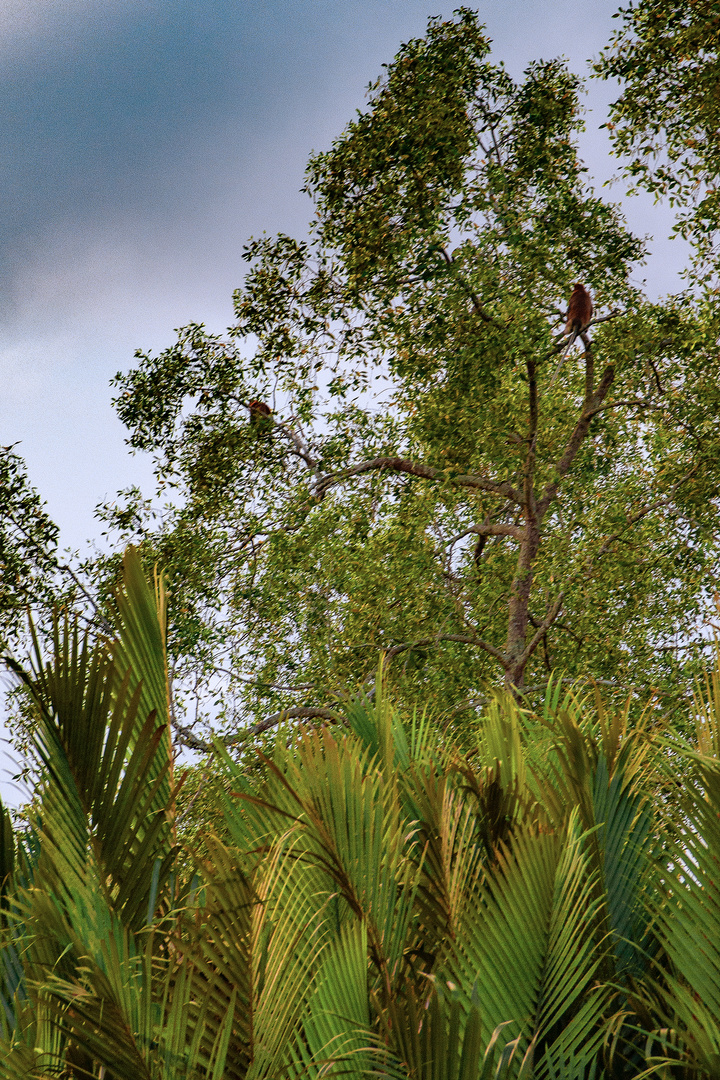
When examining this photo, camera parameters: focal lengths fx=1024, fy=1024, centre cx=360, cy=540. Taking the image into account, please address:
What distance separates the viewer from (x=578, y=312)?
8289mm

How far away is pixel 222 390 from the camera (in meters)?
8.52

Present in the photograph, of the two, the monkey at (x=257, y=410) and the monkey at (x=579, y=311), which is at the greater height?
the monkey at (x=579, y=311)

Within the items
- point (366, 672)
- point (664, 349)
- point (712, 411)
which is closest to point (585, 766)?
point (366, 672)

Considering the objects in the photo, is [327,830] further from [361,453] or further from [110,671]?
[361,453]

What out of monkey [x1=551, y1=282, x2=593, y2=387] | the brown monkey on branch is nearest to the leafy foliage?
the brown monkey on branch

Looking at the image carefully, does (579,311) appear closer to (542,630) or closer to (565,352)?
(565,352)

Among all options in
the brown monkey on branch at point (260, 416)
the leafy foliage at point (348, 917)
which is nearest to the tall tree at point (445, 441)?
the brown monkey on branch at point (260, 416)

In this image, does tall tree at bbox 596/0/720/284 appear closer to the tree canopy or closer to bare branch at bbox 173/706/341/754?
the tree canopy

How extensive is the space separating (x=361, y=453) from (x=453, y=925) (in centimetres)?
636

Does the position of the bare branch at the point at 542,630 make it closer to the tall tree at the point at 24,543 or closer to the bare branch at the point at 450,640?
the bare branch at the point at 450,640

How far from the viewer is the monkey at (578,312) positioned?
8156 mm

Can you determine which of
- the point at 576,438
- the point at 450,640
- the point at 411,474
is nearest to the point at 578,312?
the point at 576,438

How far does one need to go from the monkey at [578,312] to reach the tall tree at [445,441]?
112mm

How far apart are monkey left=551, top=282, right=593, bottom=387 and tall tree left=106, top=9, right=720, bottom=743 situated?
112 mm
